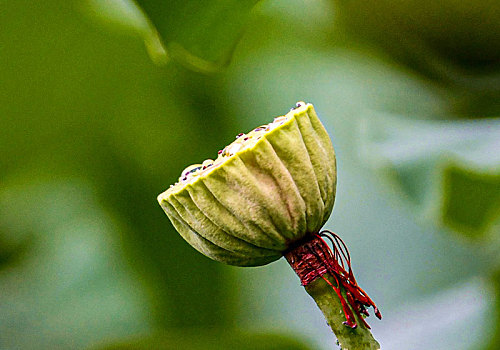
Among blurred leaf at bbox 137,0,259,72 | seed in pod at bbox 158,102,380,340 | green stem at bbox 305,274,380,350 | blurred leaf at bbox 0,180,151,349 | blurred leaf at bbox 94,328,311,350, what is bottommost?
green stem at bbox 305,274,380,350

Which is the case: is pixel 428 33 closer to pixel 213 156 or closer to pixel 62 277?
pixel 213 156

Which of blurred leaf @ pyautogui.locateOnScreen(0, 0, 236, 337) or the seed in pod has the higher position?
blurred leaf @ pyautogui.locateOnScreen(0, 0, 236, 337)

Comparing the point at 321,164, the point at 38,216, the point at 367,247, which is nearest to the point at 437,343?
Result: the point at 367,247

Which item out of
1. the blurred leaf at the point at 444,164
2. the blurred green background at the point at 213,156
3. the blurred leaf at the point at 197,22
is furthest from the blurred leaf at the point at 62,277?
the blurred leaf at the point at 444,164

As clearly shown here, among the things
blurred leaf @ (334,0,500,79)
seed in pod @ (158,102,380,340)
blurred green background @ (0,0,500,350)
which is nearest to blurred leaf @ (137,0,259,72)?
blurred green background @ (0,0,500,350)

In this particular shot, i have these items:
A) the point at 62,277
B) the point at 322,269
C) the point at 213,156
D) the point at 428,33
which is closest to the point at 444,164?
the point at 428,33

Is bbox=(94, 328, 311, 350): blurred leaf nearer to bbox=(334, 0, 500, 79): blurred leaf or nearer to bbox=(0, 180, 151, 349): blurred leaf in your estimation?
bbox=(0, 180, 151, 349): blurred leaf
